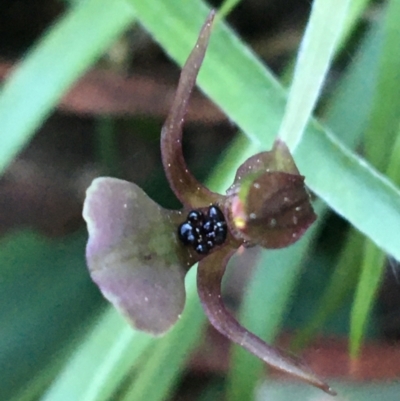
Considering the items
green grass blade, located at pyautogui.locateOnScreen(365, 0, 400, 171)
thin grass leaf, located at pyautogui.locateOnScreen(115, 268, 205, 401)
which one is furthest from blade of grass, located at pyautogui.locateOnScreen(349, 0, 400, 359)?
thin grass leaf, located at pyautogui.locateOnScreen(115, 268, 205, 401)

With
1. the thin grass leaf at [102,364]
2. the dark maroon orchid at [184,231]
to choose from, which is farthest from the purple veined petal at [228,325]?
the thin grass leaf at [102,364]

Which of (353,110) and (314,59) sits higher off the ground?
(314,59)

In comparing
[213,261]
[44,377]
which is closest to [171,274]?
[213,261]

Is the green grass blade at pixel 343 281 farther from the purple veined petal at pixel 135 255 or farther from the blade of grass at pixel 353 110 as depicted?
the purple veined petal at pixel 135 255

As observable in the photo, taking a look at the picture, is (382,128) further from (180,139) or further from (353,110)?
(180,139)

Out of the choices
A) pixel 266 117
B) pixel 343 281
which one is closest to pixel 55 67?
pixel 266 117
